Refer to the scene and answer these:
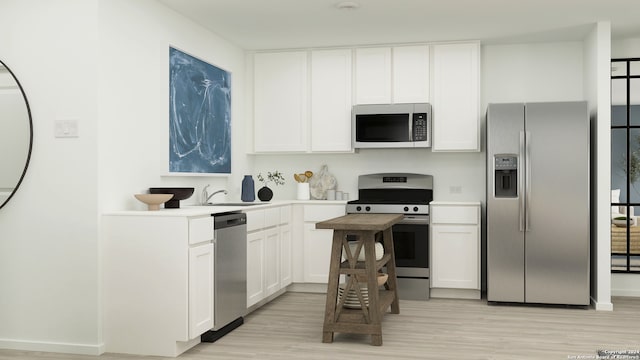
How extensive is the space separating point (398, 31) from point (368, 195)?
1.68 meters

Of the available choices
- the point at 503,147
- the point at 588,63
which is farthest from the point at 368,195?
the point at 588,63

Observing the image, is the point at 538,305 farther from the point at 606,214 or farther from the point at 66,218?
the point at 66,218

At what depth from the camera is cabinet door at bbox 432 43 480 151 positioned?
19.7ft

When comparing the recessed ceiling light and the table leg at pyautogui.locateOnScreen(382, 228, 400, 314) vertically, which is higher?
the recessed ceiling light

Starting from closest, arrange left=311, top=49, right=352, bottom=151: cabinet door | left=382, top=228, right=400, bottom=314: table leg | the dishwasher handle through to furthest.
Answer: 1. the dishwasher handle
2. left=382, top=228, right=400, bottom=314: table leg
3. left=311, top=49, right=352, bottom=151: cabinet door

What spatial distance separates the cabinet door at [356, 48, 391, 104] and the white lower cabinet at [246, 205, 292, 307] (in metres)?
1.34

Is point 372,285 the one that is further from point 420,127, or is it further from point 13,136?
point 13,136

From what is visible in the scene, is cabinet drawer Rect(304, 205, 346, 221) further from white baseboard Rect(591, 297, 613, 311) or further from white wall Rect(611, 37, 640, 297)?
white wall Rect(611, 37, 640, 297)

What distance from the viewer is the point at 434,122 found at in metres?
6.11

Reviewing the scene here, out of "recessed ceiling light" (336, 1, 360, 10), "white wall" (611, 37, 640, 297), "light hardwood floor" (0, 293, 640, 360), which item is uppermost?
"recessed ceiling light" (336, 1, 360, 10)

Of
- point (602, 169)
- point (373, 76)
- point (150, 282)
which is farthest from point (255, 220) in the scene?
point (602, 169)

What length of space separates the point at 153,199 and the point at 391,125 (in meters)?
2.68

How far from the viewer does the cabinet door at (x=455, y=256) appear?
5824 mm

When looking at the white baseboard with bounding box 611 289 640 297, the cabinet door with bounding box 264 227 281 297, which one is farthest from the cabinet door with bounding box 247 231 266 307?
the white baseboard with bounding box 611 289 640 297
